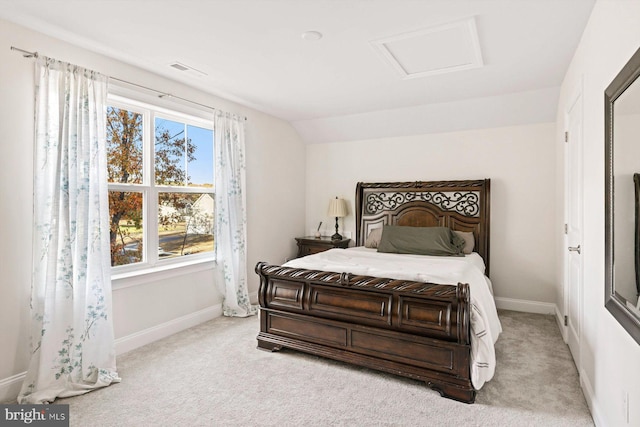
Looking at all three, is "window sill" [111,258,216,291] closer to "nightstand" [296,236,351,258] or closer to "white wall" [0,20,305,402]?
"white wall" [0,20,305,402]

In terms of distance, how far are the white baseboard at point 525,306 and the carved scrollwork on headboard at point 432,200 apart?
109cm

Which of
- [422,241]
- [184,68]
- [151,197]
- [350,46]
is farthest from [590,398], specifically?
[184,68]

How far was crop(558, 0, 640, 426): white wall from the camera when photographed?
61.6 inches

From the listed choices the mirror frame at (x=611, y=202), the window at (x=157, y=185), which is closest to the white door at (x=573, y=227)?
the mirror frame at (x=611, y=202)

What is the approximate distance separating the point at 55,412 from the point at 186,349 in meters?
1.06

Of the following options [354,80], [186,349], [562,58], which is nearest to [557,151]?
[562,58]

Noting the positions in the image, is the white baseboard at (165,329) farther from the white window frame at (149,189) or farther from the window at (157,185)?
the window at (157,185)

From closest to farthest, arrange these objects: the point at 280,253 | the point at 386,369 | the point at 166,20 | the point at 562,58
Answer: the point at 166,20 < the point at 386,369 < the point at 562,58 < the point at 280,253

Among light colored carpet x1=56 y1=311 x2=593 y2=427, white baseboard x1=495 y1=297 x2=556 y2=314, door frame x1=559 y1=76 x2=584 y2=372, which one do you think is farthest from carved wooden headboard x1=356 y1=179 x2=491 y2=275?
light colored carpet x1=56 y1=311 x2=593 y2=427

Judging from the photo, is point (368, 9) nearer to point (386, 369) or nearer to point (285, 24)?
point (285, 24)

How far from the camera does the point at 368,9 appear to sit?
2240mm

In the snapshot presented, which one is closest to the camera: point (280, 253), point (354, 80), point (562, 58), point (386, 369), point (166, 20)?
point (166, 20)

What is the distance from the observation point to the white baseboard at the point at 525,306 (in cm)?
416

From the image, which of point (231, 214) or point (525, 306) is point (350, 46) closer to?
point (231, 214)
